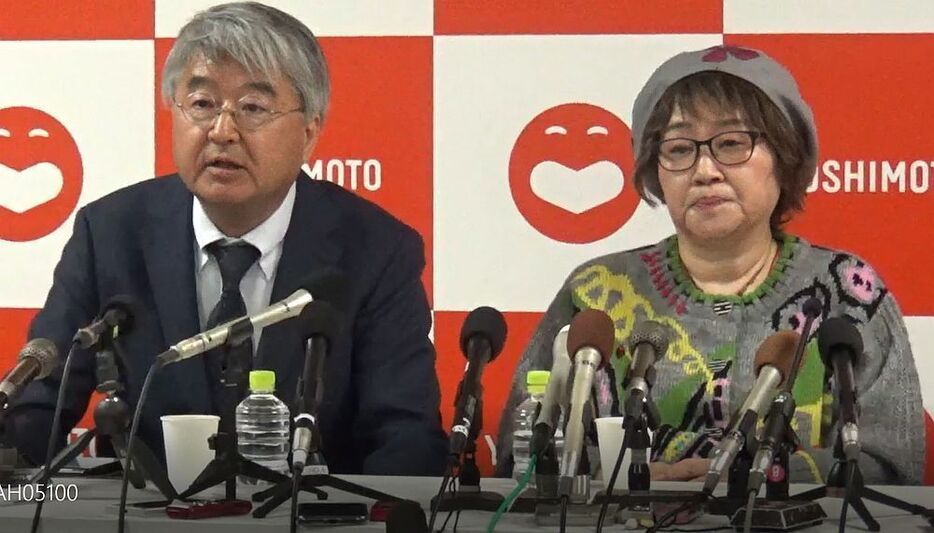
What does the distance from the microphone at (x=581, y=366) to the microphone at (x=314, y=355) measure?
0.32 meters

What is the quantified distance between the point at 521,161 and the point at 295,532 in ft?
5.24

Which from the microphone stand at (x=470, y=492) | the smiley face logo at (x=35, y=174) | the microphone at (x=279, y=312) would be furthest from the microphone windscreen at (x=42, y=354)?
the smiley face logo at (x=35, y=174)

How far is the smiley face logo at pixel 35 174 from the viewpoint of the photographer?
328cm

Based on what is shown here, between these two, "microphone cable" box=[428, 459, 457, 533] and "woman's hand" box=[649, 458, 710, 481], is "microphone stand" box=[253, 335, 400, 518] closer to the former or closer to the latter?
"microphone cable" box=[428, 459, 457, 533]

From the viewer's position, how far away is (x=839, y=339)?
1649 mm

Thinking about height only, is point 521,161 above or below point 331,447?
above

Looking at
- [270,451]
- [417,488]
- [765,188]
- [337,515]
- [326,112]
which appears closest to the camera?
[337,515]

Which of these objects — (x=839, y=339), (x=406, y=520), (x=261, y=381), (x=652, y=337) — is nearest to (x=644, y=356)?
(x=652, y=337)

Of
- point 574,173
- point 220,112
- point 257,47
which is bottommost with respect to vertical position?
point 574,173

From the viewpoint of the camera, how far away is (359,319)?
291cm

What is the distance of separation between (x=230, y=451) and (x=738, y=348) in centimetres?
122

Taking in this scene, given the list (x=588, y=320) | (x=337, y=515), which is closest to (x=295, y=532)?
(x=337, y=515)

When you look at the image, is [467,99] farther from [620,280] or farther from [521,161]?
[620,280]

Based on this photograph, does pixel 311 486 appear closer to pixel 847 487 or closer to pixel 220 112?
pixel 847 487
